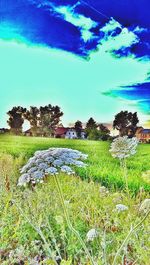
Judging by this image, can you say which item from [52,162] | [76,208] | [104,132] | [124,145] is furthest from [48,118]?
[52,162]

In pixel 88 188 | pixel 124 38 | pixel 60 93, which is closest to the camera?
pixel 124 38

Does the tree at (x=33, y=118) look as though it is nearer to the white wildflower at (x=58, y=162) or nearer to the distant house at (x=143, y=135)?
the distant house at (x=143, y=135)

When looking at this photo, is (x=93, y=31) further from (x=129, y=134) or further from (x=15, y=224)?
(x=15, y=224)

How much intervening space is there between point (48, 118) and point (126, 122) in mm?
259

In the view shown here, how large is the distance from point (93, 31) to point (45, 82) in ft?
0.70

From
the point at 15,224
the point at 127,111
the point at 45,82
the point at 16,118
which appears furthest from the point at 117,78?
the point at 15,224

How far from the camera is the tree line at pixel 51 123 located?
1395mm

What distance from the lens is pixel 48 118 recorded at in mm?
1514

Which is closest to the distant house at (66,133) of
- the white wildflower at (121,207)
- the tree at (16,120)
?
the tree at (16,120)

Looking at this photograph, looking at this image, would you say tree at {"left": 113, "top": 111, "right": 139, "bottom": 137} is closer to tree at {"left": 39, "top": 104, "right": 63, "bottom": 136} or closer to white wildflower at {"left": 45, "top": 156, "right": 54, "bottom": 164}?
tree at {"left": 39, "top": 104, "right": 63, "bottom": 136}

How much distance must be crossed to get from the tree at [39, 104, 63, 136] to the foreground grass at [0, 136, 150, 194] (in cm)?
3

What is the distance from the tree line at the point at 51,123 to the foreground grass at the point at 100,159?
0.03 m

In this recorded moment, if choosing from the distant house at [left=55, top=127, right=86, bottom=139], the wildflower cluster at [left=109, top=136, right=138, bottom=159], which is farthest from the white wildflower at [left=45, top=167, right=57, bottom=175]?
the distant house at [left=55, top=127, right=86, bottom=139]

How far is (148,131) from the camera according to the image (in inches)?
54.3
